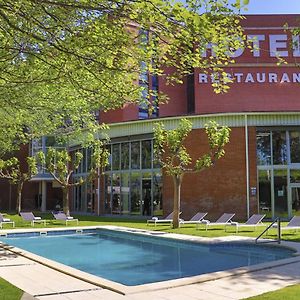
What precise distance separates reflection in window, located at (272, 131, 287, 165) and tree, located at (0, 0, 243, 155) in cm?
1810

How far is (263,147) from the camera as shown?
25.5 m

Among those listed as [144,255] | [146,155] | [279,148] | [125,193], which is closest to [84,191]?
[125,193]

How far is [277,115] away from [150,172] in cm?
804

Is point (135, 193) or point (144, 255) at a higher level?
point (135, 193)

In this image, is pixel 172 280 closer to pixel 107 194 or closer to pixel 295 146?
pixel 295 146

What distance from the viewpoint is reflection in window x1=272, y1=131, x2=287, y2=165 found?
83.4 ft

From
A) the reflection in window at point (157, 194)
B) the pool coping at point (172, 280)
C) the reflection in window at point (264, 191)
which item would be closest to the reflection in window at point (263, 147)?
the reflection in window at point (264, 191)

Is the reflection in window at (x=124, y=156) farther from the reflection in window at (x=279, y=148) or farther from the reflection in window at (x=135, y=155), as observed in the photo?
the reflection in window at (x=279, y=148)

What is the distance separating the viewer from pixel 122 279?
35.4 ft

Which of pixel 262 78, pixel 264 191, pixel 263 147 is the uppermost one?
pixel 262 78

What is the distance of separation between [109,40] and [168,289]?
14.2 feet

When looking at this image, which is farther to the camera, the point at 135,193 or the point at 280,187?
the point at 135,193

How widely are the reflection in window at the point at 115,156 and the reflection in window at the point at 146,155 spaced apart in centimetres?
235

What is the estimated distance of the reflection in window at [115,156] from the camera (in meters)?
30.2
